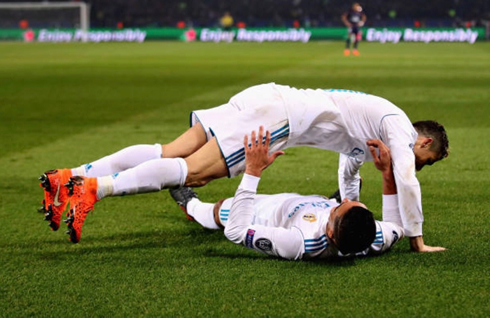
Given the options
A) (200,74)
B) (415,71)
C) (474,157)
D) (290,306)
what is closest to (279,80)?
(200,74)

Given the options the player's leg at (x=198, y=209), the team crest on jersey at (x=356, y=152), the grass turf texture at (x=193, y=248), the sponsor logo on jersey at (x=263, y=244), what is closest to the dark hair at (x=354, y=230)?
the grass turf texture at (x=193, y=248)

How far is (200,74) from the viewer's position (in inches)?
Result: 746

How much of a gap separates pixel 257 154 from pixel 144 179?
692 mm

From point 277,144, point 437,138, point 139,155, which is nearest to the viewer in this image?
point 277,144

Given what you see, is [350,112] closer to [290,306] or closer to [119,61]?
[290,306]

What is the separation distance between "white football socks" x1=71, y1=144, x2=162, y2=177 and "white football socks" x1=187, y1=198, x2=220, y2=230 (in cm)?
55

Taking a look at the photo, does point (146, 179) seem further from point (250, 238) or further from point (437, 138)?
point (437, 138)

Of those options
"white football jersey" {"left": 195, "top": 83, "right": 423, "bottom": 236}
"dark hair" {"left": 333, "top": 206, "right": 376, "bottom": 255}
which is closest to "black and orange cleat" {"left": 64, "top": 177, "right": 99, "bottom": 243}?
"white football jersey" {"left": 195, "top": 83, "right": 423, "bottom": 236}

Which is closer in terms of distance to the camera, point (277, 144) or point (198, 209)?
point (277, 144)

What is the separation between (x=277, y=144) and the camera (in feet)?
15.3

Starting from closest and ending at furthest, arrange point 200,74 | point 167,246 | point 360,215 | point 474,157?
point 360,215 < point 167,246 < point 474,157 < point 200,74

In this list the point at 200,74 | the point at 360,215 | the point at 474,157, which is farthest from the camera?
the point at 200,74

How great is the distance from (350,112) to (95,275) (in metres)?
1.85

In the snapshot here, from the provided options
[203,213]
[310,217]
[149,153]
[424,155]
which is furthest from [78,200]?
[424,155]
